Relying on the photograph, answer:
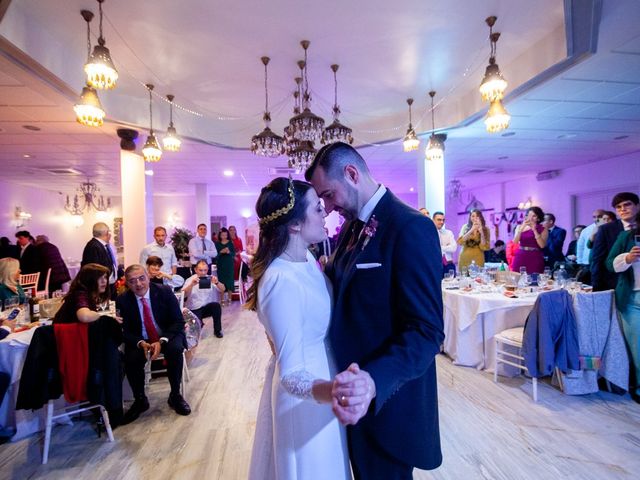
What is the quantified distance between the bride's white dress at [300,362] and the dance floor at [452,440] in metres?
1.33

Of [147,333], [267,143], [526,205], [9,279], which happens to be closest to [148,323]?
[147,333]

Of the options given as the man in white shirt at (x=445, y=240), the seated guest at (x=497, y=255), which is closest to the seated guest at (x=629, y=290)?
the man in white shirt at (x=445, y=240)

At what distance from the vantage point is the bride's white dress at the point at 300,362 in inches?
40.4

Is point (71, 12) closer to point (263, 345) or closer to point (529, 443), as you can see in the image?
point (263, 345)

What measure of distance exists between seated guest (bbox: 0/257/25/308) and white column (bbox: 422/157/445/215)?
19.8ft

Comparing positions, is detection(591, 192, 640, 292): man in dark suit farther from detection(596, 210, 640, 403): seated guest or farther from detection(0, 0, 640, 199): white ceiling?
detection(0, 0, 640, 199): white ceiling

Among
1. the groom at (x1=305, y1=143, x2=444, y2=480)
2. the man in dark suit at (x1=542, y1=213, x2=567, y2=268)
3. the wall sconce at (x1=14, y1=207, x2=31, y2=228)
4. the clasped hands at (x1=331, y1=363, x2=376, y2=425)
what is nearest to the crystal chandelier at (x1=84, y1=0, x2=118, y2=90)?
the groom at (x1=305, y1=143, x2=444, y2=480)

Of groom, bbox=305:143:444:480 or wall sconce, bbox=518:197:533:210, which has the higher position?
wall sconce, bbox=518:197:533:210

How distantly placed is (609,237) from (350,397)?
372 centimetres

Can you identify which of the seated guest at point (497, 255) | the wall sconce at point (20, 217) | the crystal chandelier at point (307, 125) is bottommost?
the seated guest at point (497, 255)

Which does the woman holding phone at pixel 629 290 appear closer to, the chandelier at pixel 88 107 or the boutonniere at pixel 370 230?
the boutonniere at pixel 370 230

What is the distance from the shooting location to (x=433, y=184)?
6.49 metres

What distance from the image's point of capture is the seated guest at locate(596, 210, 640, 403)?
2.93 m

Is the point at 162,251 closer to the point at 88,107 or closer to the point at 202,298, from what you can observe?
the point at 202,298
